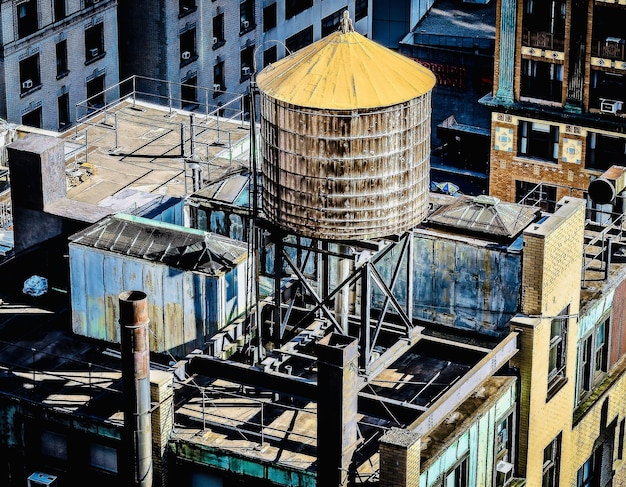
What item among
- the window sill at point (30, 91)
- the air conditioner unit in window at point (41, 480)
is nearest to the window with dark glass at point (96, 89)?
the window sill at point (30, 91)

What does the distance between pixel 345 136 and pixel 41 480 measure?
1515 cm

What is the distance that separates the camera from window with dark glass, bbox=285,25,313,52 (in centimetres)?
12200

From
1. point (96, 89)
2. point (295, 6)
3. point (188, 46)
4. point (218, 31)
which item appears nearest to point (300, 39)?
point (295, 6)

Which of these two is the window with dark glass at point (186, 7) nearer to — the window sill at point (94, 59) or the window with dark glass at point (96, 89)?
the window sill at point (94, 59)

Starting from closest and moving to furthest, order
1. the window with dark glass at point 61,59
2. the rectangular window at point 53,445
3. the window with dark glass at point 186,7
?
the rectangular window at point 53,445, the window with dark glass at point 61,59, the window with dark glass at point 186,7

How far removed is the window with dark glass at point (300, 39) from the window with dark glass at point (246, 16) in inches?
233

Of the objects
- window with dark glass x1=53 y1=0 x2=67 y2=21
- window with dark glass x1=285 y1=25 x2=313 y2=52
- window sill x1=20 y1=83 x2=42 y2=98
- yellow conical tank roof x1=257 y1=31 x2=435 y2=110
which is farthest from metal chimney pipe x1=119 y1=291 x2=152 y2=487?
window with dark glass x1=285 y1=25 x2=313 y2=52

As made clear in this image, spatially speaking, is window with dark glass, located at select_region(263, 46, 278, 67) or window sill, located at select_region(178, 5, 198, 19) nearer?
window sill, located at select_region(178, 5, 198, 19)

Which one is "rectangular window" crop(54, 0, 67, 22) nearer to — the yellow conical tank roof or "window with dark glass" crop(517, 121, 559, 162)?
"window with dark glass" crop(517, 121, 559, 162)

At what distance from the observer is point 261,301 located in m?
59.9

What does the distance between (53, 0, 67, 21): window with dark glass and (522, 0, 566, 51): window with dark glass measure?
26442 mm

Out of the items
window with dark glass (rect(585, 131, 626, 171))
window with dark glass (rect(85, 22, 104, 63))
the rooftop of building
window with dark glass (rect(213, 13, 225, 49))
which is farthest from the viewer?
the rooftop of building

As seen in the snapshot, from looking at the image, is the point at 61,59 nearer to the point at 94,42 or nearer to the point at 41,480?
the point at 94,42

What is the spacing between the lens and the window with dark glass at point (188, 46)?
110 meters
